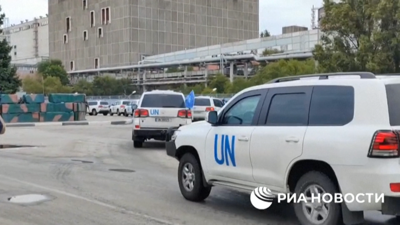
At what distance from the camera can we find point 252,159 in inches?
305

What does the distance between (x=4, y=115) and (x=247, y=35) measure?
84.8 m

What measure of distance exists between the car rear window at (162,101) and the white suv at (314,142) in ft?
31.5

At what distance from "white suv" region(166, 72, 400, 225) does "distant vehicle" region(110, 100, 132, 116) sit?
150 feet

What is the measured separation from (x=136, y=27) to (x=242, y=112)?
9125cm

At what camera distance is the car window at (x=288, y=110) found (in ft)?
23.6

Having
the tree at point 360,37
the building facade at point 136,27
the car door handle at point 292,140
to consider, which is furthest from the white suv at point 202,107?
the building facade at point 136,27

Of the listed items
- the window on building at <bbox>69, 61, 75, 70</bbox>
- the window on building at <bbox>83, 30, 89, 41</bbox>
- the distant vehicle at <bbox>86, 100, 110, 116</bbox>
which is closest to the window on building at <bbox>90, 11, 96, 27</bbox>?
the window on building at <bbox>83, 30, 89, 41</bbox>

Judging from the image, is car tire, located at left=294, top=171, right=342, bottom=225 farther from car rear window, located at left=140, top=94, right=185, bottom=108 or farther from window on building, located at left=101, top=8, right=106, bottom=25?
window on building, located at left=101, top=8, right=106, bottom=25

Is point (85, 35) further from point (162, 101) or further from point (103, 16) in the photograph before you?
point (162, 101)

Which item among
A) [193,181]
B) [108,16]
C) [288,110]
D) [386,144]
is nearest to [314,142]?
[288,110]

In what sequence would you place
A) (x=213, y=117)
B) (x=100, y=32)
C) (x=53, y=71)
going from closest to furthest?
(x=213, y=117)
(x=53, y=71)
(x=100, y=32)

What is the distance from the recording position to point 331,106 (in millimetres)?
6863

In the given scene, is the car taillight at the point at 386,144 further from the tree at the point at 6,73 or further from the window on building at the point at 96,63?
the window on building at the point at 96,63

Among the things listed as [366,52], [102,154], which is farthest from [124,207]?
[366,52]
